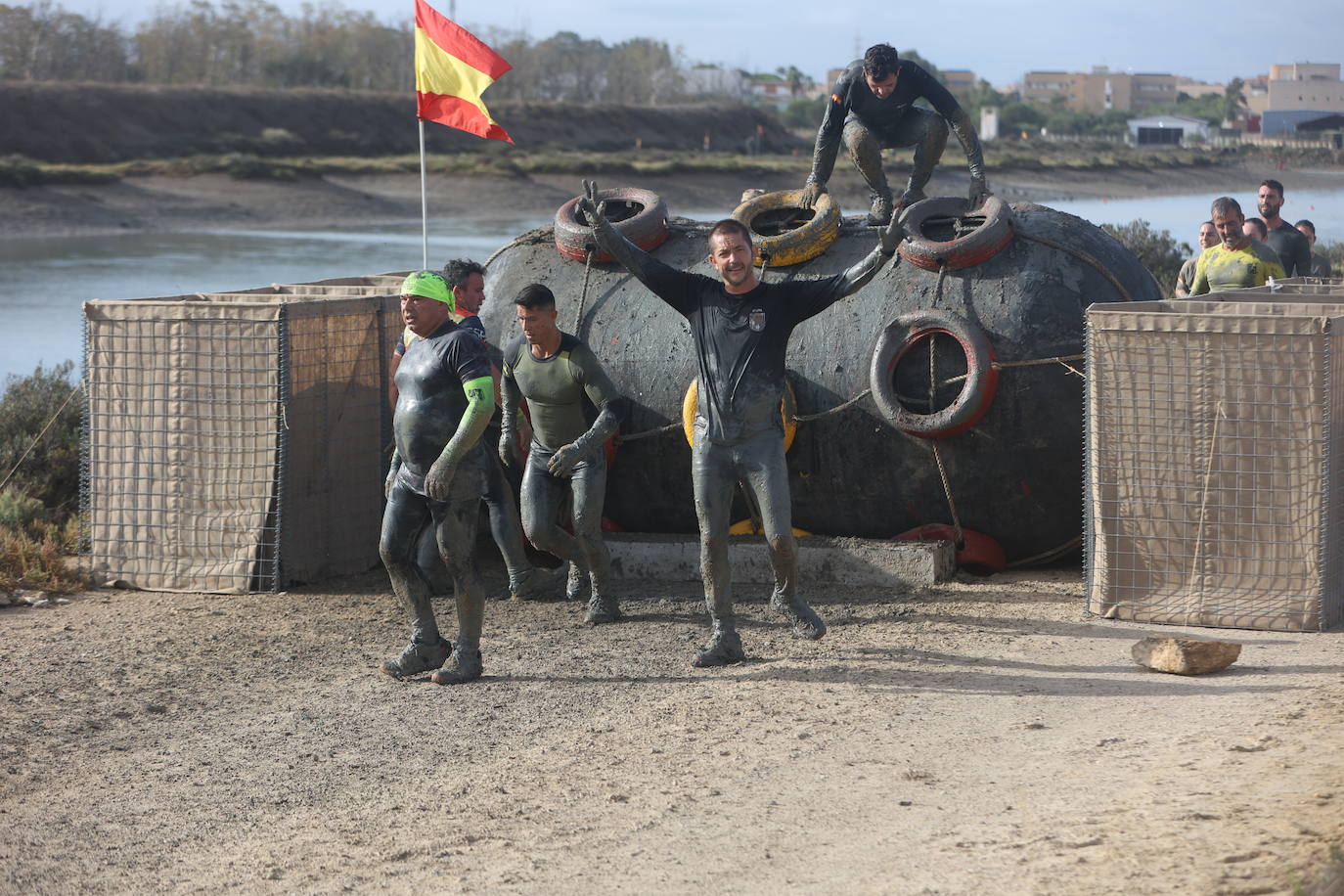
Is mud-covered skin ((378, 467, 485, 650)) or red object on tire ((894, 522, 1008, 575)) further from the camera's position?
red object on tire ((894, 522, 1008, 575))

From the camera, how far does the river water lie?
938 inches

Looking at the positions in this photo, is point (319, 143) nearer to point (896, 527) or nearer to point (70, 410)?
point (70, 410)

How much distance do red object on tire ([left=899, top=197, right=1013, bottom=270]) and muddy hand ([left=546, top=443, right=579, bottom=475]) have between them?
219 centimetres

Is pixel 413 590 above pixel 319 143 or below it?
below

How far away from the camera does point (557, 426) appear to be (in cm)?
830

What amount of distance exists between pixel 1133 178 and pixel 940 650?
49.9 metres

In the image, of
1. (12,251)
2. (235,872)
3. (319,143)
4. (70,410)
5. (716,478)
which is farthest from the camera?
(319,143)

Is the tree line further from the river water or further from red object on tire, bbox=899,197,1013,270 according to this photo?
red object on tire, bbox=899,197,1013,270

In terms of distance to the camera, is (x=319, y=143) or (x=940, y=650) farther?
(x=319, y=143)

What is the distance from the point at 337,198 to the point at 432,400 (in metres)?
34.3

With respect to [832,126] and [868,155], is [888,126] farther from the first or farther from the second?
[832,126]

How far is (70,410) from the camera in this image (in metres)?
13.2

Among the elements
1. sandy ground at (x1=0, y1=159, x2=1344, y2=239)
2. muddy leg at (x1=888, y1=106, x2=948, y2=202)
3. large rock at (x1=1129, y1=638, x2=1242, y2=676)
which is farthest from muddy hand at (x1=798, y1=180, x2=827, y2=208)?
sandy ground at (x1=0, y1=159, x2=1344, y2=239)

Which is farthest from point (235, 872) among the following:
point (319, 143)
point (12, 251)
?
point (319, 143)
